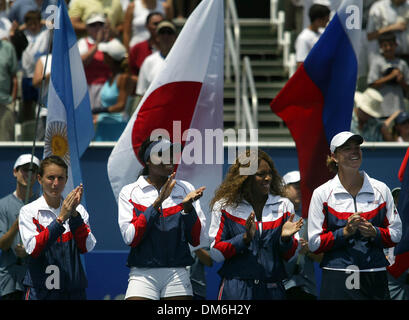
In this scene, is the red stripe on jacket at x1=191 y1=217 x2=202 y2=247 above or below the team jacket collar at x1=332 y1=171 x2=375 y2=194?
below

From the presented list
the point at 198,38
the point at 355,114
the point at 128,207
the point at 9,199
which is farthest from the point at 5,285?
the point at 355,114

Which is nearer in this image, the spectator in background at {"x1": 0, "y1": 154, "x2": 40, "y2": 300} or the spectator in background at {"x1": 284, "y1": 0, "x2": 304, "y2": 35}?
the spectator in background at {"x1": 0, "y1": 154, "x2": 40, "y2": 300}

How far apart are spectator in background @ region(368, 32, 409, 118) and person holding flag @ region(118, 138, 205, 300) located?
15.0ft

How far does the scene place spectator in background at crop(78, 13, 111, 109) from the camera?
10.8 metres

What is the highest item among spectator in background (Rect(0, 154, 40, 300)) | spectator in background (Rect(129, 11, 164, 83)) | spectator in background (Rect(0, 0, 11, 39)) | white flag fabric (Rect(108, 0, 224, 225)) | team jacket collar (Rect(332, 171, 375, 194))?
spectator in background (Rect(0, 0, 11, 39))

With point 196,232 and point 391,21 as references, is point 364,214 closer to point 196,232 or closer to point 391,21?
point 196,232

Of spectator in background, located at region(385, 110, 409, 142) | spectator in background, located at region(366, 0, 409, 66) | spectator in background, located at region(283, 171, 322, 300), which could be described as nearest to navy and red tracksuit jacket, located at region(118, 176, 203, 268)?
spectator in background, located at region(283, 171, 322, 300)

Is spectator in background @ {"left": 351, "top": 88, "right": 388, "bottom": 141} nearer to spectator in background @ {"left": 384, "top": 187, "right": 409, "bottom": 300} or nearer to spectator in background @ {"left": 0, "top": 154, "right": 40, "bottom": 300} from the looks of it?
spectator in background @ {"left": 384, "top": 187, "right": 409, "bottom": 300}

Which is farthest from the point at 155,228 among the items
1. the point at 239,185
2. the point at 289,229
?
the point at 289,229

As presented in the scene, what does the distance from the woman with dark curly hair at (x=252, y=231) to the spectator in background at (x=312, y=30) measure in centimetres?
428

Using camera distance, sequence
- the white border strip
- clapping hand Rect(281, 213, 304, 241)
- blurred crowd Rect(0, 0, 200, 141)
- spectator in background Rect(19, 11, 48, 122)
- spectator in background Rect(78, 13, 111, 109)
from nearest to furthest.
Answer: clapping hand Rect(281, 213, 304, 241)
the white border strip
blurred crowd Rect(0, 0, 200, 141)
spectator in background Rect(78, 13, 111, 109)
spectator in background Rect(19, 11, 48, 122)

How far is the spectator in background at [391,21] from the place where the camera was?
38.4ft

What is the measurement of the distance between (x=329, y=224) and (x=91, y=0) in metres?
6.12

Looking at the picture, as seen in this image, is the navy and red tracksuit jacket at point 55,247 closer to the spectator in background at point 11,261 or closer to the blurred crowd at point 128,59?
the spectator in background at point 11,261
